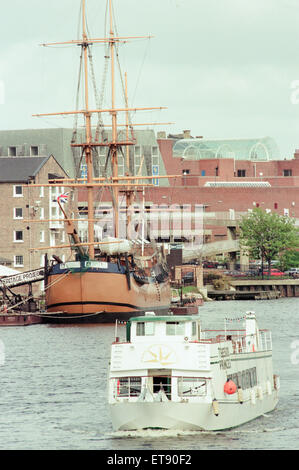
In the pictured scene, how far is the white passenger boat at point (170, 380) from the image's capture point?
1478 inches

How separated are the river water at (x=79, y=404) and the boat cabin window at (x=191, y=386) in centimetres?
134

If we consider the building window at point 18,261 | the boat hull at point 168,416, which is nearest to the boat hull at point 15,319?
the building window at point 18,261

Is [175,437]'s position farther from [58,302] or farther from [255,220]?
[255,220]

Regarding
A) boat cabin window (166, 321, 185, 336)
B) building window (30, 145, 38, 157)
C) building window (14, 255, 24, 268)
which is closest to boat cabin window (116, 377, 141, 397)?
boat cabin window (166, 321, 185, 336)

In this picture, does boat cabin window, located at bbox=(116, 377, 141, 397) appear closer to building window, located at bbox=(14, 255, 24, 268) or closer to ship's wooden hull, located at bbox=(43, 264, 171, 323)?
ship's wooden hull, located at bbox=(43, 264, 171, 323)

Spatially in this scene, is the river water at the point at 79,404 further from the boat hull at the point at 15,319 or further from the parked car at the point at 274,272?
the parked car at the point at 274,272

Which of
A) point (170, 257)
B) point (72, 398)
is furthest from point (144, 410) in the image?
point (170, 257)

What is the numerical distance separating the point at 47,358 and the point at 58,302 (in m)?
26.7

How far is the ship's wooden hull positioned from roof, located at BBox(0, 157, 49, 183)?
110ft

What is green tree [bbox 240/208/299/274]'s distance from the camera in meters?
167

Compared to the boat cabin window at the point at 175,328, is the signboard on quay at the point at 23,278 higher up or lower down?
higher up

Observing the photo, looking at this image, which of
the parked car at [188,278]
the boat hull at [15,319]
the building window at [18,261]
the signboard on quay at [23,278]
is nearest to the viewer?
the boat hull at [15,319]

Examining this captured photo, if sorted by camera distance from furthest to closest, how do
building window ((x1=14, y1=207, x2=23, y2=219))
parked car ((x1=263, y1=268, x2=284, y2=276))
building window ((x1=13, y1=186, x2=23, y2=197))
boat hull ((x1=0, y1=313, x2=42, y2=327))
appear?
1. parked car ((x1=263, y1=268, x2=284, y2=276))
2. building window ((x1=14, y1=207, x2=23, y2=219))
3. building window ((x1=13, y1=186, x2=23, y2=197))
4. boat hull ((x1=0, y1=313, x2=42, y2=327))

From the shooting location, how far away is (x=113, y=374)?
38.2 meters
